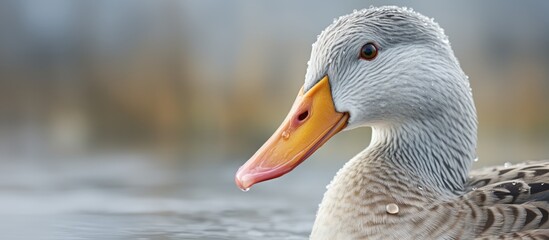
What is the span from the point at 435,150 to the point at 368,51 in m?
0.54

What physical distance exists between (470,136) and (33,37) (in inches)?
338

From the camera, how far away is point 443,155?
4.39 m

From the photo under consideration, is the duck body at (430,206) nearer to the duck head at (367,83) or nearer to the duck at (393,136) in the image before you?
the duck at (393,136)

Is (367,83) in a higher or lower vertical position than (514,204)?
higher

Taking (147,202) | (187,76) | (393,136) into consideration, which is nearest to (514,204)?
(393,136)

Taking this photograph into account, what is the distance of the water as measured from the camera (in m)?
5.52

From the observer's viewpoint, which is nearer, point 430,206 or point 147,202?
point 430,206

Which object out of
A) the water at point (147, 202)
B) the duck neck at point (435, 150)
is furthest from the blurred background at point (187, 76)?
the duck neck at point (435, 150)

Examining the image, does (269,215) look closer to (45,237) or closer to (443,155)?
(45,237)

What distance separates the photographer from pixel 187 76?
1223cm

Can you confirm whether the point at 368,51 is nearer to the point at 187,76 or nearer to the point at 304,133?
the point at 304,133

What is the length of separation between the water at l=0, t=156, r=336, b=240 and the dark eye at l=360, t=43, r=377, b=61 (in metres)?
1.47

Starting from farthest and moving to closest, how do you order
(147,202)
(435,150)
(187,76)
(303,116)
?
1. (187,76)
2. (147,202)
3. (435,150)
4. (303,116)

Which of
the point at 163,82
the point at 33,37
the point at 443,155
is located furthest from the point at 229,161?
the point at 443,155
